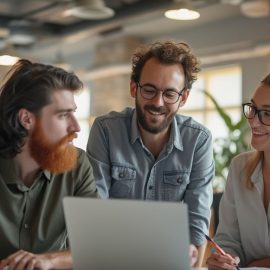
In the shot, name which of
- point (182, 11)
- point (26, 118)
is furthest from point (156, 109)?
point (182, 11)

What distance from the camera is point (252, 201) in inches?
91.0

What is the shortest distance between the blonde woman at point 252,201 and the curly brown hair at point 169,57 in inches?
16.2

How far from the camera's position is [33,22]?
8789mm

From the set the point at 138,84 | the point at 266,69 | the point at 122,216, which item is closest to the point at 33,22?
the point at 266,69

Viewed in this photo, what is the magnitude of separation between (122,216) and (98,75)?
8487 mm

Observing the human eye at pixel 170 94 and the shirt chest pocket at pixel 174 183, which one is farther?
the shirt chest pocket at pixel 174 183

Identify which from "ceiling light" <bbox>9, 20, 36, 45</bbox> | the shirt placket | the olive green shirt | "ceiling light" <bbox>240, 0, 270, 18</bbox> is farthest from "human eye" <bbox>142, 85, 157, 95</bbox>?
"ceiling light" <bbox>9, 20, 36, 45</bbox>

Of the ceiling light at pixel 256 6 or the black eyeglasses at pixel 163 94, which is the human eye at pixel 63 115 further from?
the ceiling light at pixel 256 6

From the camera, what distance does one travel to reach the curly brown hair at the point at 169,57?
104 inches

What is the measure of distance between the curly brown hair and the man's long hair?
0.57 meters

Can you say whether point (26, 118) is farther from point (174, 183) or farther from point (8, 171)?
point (174, 183)

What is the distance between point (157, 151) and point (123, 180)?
0.21 metres

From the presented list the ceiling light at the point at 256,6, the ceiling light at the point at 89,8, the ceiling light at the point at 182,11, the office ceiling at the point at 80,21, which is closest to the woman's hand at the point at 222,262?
the ceiling light at the point at 182,11

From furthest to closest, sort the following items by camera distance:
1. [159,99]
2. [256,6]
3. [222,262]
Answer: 1. [256,6]
2. [159,99]
3. [222,262]
